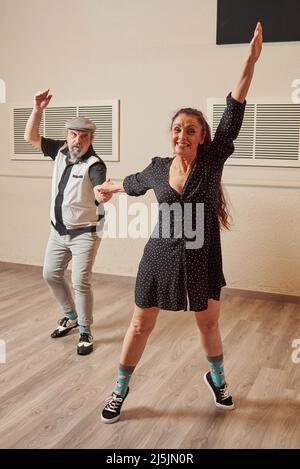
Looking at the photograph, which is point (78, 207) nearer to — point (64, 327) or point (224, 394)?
point (64, 327)

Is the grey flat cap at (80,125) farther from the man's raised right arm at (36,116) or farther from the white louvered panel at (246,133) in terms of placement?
the white louvered panel at (246,133)

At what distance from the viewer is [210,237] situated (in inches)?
81.4

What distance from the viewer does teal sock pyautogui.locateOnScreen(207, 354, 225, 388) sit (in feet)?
7.45

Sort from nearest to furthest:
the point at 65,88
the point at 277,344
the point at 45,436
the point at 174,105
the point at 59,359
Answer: the point at 45,436
the point at 59,359
the point at 277,344
the point at 174,105
the point at 65,88

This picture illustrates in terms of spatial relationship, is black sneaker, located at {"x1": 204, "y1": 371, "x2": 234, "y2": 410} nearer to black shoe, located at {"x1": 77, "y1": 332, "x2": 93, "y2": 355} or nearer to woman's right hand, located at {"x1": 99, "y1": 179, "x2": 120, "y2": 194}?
black shoe, located at {"x1": 77, "y1": 332, "x2": 93, "y2": 355}

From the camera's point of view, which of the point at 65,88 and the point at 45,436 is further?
the point at 65,88

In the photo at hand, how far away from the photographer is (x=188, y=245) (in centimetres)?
204

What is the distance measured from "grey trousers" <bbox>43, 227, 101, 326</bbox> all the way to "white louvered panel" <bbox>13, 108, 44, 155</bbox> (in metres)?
2.03

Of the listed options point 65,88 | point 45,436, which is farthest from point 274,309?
point 65,88

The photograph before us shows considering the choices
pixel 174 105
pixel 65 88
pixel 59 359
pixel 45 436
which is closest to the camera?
pixel 45 436

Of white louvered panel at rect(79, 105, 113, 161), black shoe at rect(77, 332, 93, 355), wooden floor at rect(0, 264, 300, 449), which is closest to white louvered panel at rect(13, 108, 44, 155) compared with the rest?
white louvered panel at rect(79, 105, 113, 161)

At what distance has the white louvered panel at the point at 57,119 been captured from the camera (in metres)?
4.62
